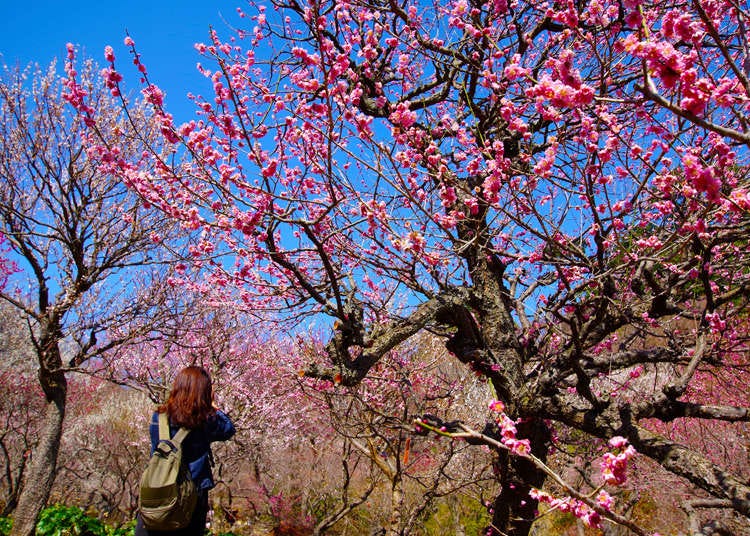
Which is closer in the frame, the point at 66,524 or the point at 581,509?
the point at 581,509

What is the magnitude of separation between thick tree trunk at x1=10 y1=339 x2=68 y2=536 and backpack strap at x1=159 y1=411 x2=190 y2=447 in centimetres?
416

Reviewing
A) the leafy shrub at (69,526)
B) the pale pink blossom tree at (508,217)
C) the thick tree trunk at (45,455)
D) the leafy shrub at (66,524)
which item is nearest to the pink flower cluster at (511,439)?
the pale pink blossom tree at (508,217)

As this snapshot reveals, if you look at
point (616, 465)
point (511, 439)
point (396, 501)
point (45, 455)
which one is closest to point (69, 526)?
point (45, 455)

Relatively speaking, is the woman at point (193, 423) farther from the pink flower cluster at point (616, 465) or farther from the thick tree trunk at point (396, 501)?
the thick tree trunk at point (396, 501)

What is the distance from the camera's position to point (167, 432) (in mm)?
2920

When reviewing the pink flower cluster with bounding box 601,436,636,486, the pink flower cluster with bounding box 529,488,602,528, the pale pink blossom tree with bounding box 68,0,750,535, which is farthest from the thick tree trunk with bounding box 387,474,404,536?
the pink flower cluster with bounding box 601,436,636,486

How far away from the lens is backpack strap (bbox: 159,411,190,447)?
2894 mm

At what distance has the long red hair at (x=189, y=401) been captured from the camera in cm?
296

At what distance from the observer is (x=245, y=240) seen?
13.3 ft

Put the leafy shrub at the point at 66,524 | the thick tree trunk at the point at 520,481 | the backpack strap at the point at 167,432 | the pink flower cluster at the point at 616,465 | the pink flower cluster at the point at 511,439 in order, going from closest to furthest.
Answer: the pink flower cluster at the point at 616,465 → the pink flower cluster at the point at 511,439 → the backpack strap at the point at 167,432 → the thick tree trunk at the point at 520,481 → the leafy shrub at the point at 66,524

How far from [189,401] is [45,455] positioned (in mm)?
4477

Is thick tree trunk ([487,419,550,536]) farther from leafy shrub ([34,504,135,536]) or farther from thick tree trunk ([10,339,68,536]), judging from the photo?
leafy shrub ([34,504,135,536])

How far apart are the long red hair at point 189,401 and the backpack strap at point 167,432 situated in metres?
0.03

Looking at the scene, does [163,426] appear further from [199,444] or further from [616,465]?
[616,465]
